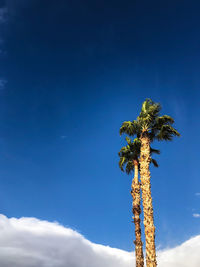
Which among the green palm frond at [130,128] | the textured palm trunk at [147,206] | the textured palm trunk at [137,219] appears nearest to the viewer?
the textured palm trunk at [147,206]

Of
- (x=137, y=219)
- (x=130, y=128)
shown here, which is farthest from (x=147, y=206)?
(x=130, y=128)

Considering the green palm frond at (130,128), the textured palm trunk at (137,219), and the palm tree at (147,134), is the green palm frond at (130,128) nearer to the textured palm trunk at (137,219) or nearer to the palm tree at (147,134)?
the palm tree at (147,134)

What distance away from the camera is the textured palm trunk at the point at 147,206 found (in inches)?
653

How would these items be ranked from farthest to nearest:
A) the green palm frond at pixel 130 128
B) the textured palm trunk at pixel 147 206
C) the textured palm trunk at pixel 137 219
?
the green palm frond at pixel 130 128 → the textured palm trunk at pixel 137 219 → the textured palm trunk at pixel 147 206

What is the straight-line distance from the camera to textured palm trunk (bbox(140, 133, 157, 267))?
16.6m

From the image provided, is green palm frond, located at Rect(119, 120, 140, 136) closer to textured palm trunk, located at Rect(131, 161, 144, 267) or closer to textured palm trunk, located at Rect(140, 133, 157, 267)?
textured palm trunk, located at Rect(140, 133, 157, 267)

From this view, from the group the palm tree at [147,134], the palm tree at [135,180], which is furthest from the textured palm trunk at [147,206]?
the palm tree at [135,180]

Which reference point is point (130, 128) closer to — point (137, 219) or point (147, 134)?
point (147, 134)

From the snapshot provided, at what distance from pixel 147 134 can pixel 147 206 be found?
6355 mm

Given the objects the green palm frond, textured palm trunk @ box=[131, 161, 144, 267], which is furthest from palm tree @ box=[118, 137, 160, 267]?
the green palm frond

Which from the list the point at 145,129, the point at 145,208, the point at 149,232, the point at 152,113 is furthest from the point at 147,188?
the point at 152,113

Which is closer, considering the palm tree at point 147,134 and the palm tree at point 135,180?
the palm tree at point 147,134

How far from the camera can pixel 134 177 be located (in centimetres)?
2450

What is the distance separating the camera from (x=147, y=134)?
2136 centimetres
